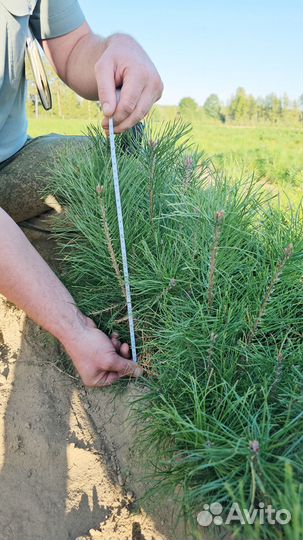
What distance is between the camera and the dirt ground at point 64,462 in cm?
86

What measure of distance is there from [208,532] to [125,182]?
2.56 feet

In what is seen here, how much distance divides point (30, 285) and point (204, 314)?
393 millimetres

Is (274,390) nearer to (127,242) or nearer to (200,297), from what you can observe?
(200,297)

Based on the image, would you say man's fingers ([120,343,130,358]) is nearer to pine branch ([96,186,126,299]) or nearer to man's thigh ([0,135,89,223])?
pine branch ([96,186,126,299])

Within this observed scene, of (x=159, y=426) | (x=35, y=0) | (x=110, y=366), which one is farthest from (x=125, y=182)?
(x=35, y=0)

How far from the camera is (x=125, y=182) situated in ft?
3.76

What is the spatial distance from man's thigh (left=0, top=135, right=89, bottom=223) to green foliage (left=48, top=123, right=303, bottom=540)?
25 cm

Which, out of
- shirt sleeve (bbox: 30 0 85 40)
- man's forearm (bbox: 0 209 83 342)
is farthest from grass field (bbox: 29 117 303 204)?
man's forearm (bbox: 0 209 83 342)

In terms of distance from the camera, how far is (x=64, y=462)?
3.16ft

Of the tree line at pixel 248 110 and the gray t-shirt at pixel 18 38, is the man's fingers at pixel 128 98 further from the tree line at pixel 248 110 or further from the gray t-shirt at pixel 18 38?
the tree line at pixel 248 110

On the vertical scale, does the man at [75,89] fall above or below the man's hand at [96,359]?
above

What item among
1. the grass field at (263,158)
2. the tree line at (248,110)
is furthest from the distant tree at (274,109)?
the grass field at (263,158)

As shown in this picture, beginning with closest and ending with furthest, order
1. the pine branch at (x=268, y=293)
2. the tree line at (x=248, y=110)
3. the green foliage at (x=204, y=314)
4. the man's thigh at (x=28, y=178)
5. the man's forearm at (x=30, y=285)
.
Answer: the green foliage at (x=204, y=314), the pine branch at (x=268, y=293), the man's forearm at (x=30, y=285), the man's thigh at (x=28, y=178), the tree line at (x=248, y=110)

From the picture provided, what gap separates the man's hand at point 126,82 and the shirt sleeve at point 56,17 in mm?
502
